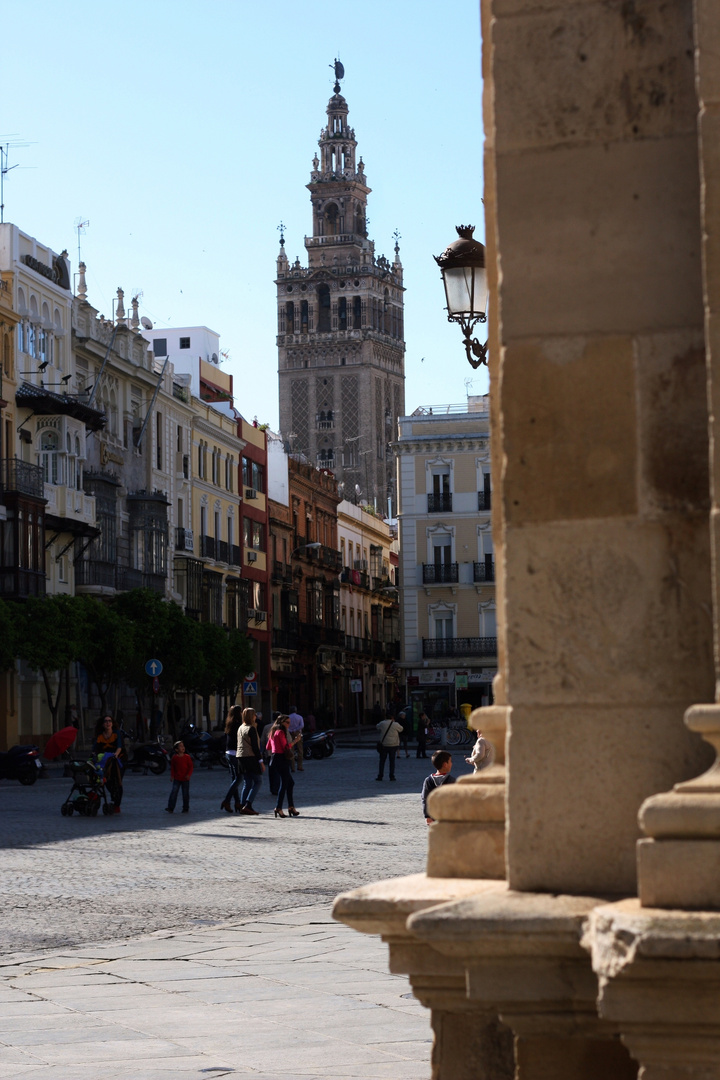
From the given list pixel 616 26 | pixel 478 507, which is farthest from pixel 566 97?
pixel 478 507

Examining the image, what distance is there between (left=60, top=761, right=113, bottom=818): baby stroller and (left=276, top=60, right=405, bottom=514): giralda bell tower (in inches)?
5090

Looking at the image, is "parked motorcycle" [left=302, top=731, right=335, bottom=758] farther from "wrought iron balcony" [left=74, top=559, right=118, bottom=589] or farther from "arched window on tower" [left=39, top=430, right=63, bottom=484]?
"arched window on tower" [left=39, top=430, right=63, bottom=484]

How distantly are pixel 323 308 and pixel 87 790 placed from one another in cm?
13646

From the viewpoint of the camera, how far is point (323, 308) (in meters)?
159

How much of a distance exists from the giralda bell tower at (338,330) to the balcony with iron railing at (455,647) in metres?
73.7

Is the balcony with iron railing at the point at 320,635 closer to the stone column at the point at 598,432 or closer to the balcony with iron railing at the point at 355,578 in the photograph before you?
the balcony with iron railing at the point at 355,578

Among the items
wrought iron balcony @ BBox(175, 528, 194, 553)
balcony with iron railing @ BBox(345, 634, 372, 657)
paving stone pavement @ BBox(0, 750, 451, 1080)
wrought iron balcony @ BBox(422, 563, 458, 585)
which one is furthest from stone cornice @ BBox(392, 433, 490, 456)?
paving stone pavement @ BBox(0, 750, 451, 1080)

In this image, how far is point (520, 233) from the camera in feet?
11.8

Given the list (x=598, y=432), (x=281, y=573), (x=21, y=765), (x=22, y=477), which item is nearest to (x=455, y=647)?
(x=281, y=573)

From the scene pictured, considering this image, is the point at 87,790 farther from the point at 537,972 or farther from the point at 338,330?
the point at 338,330

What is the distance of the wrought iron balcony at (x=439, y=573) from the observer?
263 ft

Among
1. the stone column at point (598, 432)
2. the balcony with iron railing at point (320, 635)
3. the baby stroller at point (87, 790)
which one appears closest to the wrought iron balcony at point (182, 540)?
the balcony with iron railing at point (320, 635)

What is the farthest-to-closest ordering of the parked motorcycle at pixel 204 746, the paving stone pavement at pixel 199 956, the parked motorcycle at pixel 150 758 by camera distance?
the parked motorcycle at pixel 204 746
the parked motorcycle at pixel 150 758
the paving stone pavement at pixel 199 956

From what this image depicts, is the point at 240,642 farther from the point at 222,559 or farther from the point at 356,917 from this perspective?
the point at 356,917
